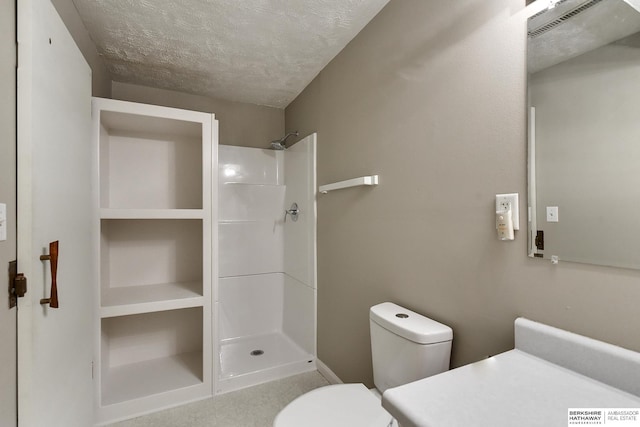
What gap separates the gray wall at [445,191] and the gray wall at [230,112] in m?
1.12

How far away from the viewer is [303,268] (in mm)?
2445

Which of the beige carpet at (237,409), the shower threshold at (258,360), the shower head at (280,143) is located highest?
the shower head at (280,143)

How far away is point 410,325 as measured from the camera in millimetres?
1163

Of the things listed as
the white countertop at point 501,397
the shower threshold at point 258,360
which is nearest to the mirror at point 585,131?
the white countertop at point 501,397

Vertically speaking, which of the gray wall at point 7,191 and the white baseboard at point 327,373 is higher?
the gray wall at point 7,191

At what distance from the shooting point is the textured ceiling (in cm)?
153

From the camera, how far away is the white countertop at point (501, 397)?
2.05ft

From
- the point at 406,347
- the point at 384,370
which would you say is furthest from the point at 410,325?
the point at 384,370

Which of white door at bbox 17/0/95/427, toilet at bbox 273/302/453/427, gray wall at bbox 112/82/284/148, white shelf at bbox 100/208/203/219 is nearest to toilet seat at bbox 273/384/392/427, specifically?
toilet at bbox 273/302/453/427

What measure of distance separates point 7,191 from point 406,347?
140 cm

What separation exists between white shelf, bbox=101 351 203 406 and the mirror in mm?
2193

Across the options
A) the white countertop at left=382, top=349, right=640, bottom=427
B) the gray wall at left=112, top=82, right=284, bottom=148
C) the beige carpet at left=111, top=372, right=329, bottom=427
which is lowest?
the beige carpet at left=111, top=372, right=329, bottom=427

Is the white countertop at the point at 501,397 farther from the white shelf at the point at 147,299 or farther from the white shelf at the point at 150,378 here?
the white shelf at the point at 150,378

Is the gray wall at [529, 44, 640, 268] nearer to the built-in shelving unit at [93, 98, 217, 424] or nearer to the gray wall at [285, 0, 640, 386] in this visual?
the gray wall at [285, 0, 640, 386]
